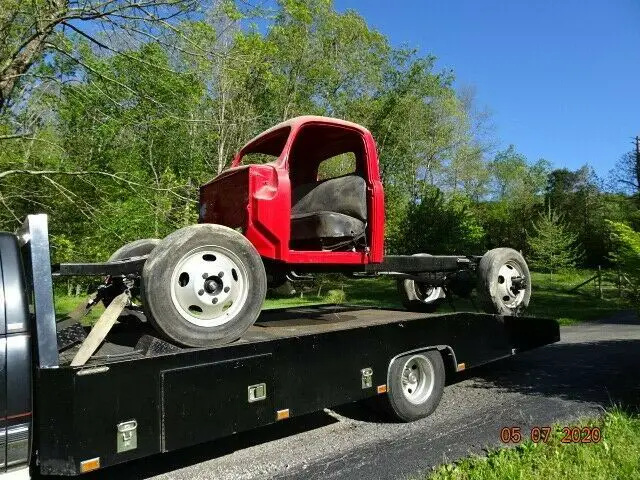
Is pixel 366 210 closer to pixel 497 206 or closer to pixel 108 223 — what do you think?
pixel 108 223

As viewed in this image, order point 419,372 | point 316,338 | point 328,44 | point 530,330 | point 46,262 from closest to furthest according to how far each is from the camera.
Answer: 1. point 46,262
2. point 316,338
3. point 419,372
4. point 530,330
5. point 328,44

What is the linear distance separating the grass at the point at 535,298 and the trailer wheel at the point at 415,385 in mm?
4867

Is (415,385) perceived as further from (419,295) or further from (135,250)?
(135,250)

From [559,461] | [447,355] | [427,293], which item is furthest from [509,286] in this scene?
[559,461]

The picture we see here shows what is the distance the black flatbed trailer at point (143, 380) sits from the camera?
297cm

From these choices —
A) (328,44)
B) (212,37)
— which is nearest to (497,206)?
(328,44)

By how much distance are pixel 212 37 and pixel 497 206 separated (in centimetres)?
4269

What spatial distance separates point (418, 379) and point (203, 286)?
2631 mm

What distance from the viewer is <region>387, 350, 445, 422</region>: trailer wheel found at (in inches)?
201

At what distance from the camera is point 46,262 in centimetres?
316

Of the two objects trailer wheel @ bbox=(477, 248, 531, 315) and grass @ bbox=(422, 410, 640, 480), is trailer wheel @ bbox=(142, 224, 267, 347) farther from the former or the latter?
trailer wheel @ bbox=(477, 248, 531, 315)

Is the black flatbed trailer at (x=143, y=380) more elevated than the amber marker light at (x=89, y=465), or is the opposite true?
the black flatbed trailer at (x=143, y=380)

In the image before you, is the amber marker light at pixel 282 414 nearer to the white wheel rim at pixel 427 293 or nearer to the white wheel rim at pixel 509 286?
the white wheel rim at pixel 509 286

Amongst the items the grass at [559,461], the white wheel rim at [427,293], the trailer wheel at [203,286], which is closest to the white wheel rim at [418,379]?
the grass at [559,461]
